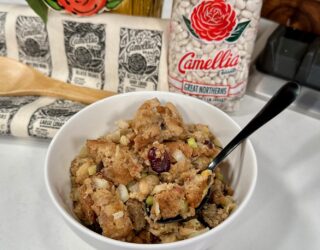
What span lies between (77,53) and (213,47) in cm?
28

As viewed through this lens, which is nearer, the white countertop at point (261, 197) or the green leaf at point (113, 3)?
the white countertop at point (261, 197)

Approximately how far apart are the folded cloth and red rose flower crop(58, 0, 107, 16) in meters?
0.01

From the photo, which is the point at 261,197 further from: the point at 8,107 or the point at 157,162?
the point at 8,107

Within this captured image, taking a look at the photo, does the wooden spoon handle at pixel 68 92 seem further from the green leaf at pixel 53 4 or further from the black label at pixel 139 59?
the green leaf at pixel 53 4

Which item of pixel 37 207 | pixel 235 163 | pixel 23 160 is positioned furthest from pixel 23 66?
pixel 235 163

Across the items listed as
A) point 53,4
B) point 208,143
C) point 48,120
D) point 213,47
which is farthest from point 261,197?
point 53,4

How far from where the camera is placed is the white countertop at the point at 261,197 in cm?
64

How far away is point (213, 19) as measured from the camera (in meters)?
0.70

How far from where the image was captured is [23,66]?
87 cm

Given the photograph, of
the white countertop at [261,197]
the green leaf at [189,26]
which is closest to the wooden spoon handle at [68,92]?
the white countertop at [261,197]

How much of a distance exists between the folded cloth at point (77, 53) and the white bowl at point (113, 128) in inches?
3.8

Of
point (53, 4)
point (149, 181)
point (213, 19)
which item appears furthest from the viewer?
point (53, 4)

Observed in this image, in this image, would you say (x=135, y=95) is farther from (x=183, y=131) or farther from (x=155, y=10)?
(x=155, y=10)

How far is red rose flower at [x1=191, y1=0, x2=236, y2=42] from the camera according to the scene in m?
0.69
